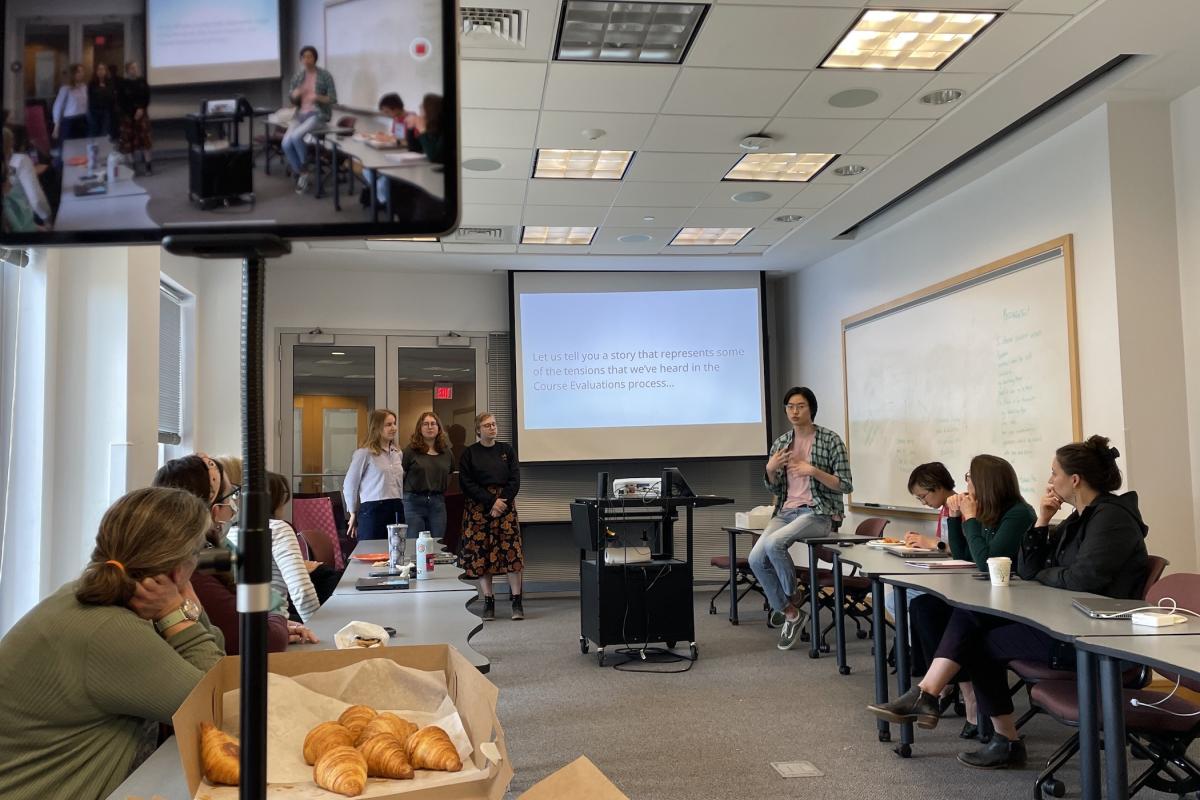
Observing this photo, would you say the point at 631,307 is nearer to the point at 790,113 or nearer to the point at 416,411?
the point at 416,411

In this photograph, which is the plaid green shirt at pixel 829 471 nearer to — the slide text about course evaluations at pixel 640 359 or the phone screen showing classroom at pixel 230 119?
the slide text about course evaluations at pixel 640 359

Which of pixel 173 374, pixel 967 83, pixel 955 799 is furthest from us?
pixel 173 374

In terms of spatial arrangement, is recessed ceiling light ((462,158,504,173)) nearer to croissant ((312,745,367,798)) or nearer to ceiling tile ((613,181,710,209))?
ceiling tile ((613,181,710,209))

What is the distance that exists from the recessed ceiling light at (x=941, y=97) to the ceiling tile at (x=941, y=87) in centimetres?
2

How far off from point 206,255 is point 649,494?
16.1 feet

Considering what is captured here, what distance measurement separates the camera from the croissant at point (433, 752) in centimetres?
99

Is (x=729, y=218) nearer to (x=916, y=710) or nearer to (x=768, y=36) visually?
(x=768, y=36)

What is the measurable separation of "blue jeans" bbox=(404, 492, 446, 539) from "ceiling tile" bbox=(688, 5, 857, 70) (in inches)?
155

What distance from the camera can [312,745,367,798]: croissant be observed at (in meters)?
0.94

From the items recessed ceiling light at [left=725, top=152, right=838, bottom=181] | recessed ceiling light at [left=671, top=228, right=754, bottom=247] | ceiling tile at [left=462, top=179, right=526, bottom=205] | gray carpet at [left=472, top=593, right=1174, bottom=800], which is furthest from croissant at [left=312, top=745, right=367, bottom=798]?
recessed ceiling light at [left=671, top=228, right=754, bottom=247]

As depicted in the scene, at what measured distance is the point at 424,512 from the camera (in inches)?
269

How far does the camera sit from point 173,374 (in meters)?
6.49

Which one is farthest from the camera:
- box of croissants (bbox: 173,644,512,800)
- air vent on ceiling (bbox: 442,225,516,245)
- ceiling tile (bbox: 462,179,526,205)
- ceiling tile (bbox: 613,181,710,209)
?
air vent on ceiling (bbox: 442,225,516,245)

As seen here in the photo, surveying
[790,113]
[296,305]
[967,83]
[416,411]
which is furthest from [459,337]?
[967,83]
